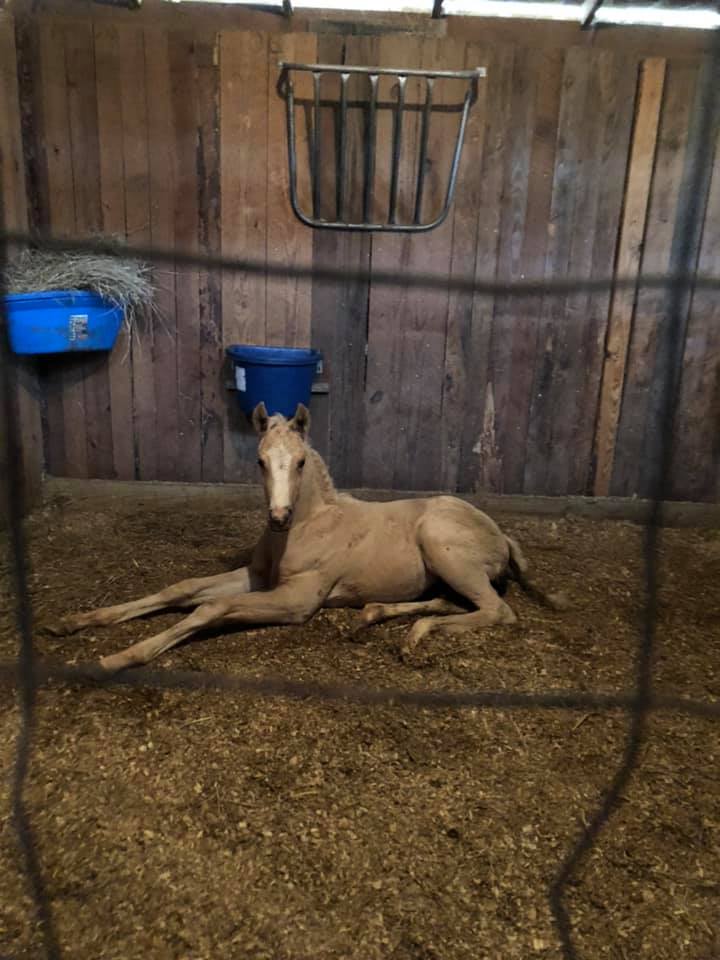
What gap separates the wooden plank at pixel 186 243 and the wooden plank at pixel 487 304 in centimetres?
155

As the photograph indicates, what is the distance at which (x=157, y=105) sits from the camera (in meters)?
4.19

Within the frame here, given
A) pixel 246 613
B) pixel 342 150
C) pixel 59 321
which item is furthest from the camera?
pixel 342 150

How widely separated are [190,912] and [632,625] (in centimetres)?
216

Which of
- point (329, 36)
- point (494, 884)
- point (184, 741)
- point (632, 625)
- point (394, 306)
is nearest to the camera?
point (494, 884)

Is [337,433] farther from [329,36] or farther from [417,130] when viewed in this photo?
[329,36]

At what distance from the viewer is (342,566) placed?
3.13 meters

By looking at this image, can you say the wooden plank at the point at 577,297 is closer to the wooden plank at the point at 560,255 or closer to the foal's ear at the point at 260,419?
the wooden plank at the point at 560,255

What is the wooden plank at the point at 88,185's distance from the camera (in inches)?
163

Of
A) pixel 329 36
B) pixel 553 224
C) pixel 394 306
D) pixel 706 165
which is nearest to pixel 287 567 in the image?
pixel 394 306

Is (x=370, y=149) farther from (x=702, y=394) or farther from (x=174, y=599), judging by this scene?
(x=174, y=599)

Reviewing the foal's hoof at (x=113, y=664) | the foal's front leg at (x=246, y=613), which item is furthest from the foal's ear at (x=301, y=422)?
the foal's hoof at (x=113, y=664)

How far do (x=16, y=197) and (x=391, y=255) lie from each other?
6.60 ft

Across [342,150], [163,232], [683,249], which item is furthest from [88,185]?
[683,249]

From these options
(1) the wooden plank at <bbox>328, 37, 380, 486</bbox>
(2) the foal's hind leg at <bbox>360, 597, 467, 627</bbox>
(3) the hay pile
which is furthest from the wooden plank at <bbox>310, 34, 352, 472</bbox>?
(2) the foal's hind leg at <bbox>360, 597, 467, 627</bbox>
